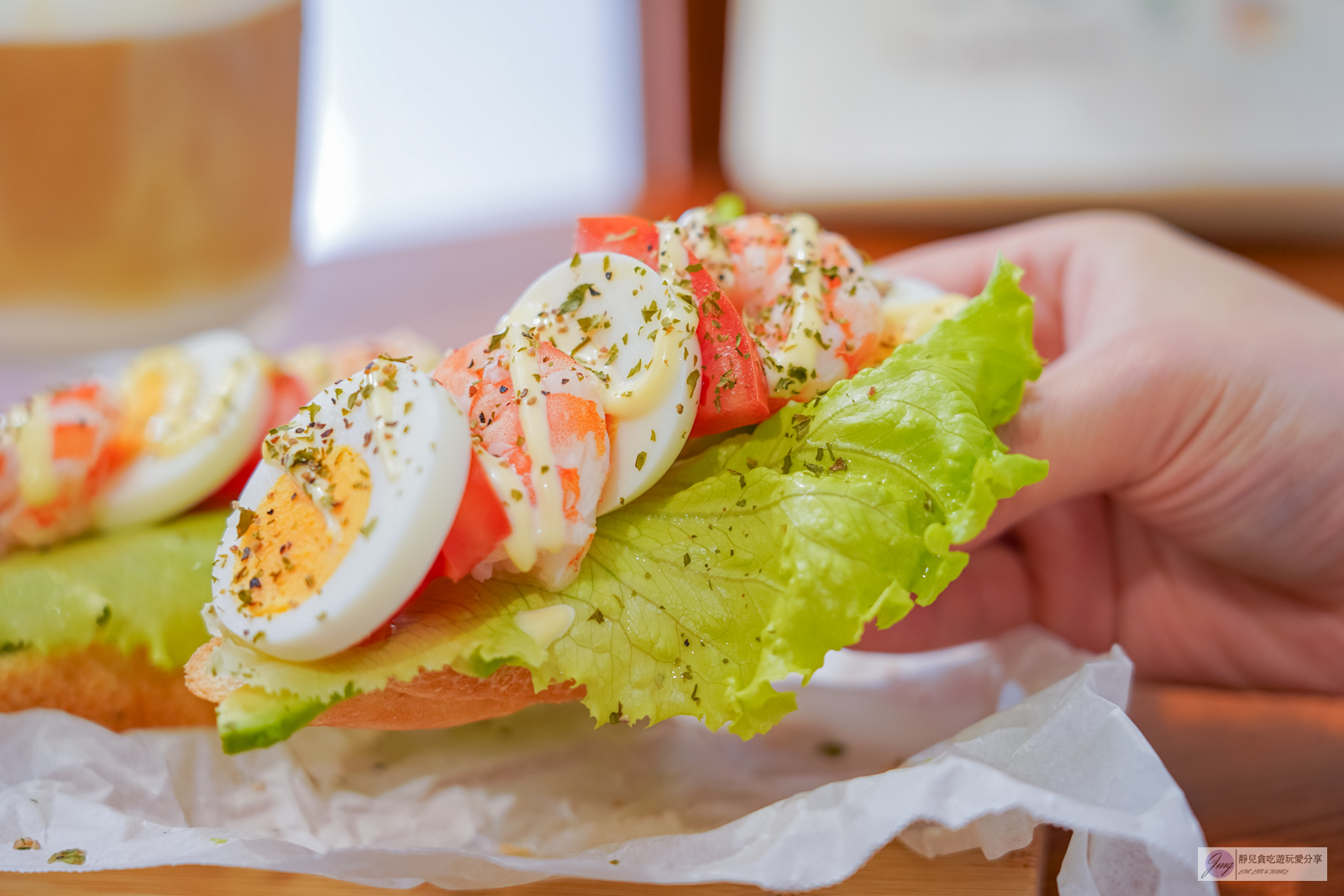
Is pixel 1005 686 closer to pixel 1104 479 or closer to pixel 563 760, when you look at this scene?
pixel 1104 479

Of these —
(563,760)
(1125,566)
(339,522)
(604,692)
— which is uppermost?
(339,522)

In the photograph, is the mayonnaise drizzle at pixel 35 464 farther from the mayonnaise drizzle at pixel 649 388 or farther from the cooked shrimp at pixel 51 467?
the mayonnaise drizzle at pixel 649 388

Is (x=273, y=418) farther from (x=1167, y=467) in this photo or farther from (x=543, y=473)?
(x=1167, y=467)

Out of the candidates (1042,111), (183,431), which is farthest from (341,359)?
(1042,111)

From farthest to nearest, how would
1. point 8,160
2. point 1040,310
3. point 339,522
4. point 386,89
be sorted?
1. point 386,89
2. point 8,160
3. point 1040,310
4. point 339,522

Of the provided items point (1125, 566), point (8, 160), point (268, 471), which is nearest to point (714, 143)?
point (8, 160)

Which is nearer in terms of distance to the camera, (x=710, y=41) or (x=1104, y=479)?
(x=1104, y=479)

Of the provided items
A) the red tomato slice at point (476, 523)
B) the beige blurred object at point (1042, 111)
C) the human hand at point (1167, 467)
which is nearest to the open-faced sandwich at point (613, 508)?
the red tomato slice at point (476, 523)
